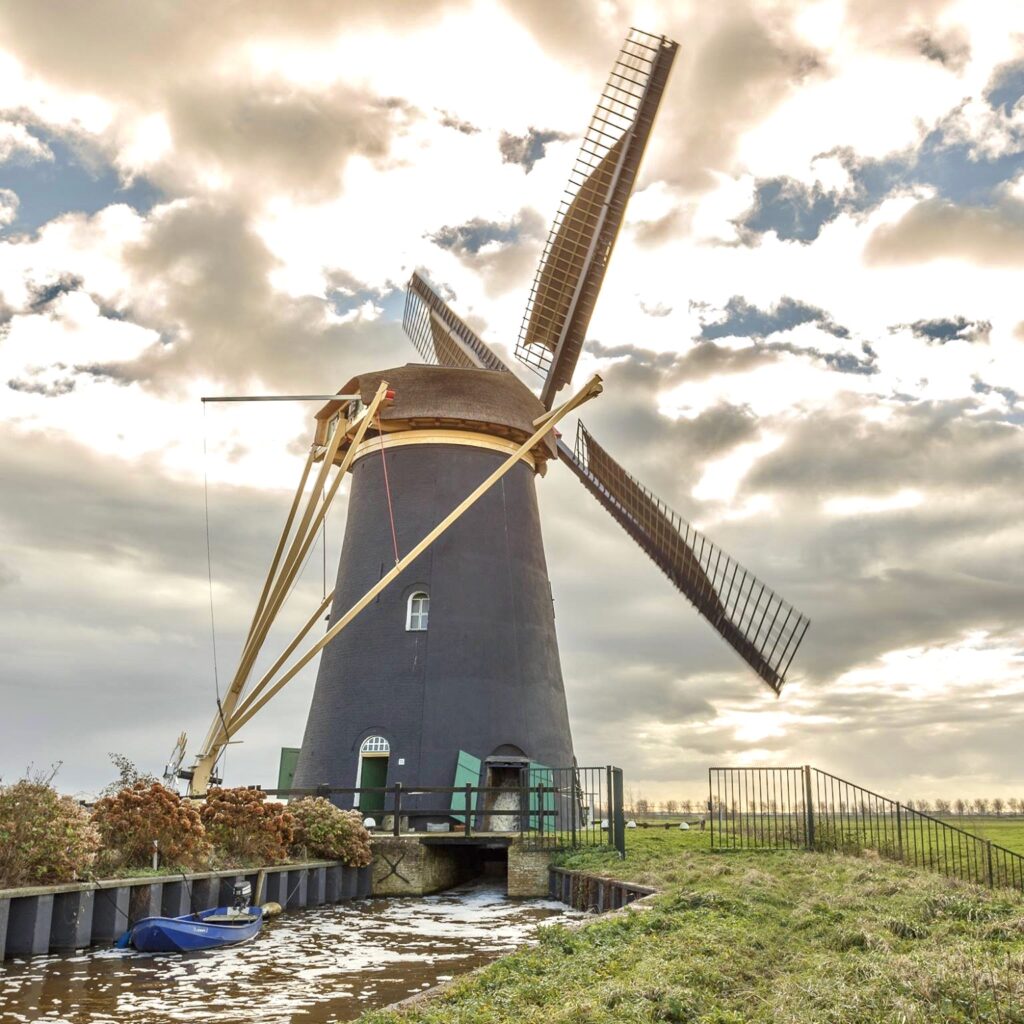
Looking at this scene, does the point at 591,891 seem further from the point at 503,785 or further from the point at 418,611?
the point at 418,611

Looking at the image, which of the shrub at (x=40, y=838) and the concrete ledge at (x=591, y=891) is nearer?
the shrub at (x=40, y=838)

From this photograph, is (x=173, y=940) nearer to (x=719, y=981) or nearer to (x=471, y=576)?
(x=719, y=981)

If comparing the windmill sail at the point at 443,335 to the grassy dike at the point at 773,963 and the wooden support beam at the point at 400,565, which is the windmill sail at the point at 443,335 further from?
the grassy dike at the point at 773,963

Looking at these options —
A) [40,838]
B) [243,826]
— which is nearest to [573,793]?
[243,826]

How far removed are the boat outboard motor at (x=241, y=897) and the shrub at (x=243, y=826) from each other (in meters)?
1.12

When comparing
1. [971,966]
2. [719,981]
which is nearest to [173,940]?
[719,981]

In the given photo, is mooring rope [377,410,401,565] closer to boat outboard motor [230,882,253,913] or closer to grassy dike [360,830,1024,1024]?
boat outboard motor [230,882,253,913]

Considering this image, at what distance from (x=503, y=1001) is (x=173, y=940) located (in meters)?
5.35

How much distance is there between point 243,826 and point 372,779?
Answer: 595 centimetres

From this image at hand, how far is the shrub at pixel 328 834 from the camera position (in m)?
15.5

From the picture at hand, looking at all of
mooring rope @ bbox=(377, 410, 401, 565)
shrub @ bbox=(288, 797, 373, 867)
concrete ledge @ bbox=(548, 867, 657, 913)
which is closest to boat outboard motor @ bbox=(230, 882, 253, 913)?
shrub @ bbox=(288, 797, 373, 867)

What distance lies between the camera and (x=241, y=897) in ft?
39.7

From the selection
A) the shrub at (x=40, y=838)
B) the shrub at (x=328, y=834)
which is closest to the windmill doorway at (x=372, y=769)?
the shrub at (x=328, y=834)

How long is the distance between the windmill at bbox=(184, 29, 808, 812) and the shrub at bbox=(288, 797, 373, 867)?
2360 mm
